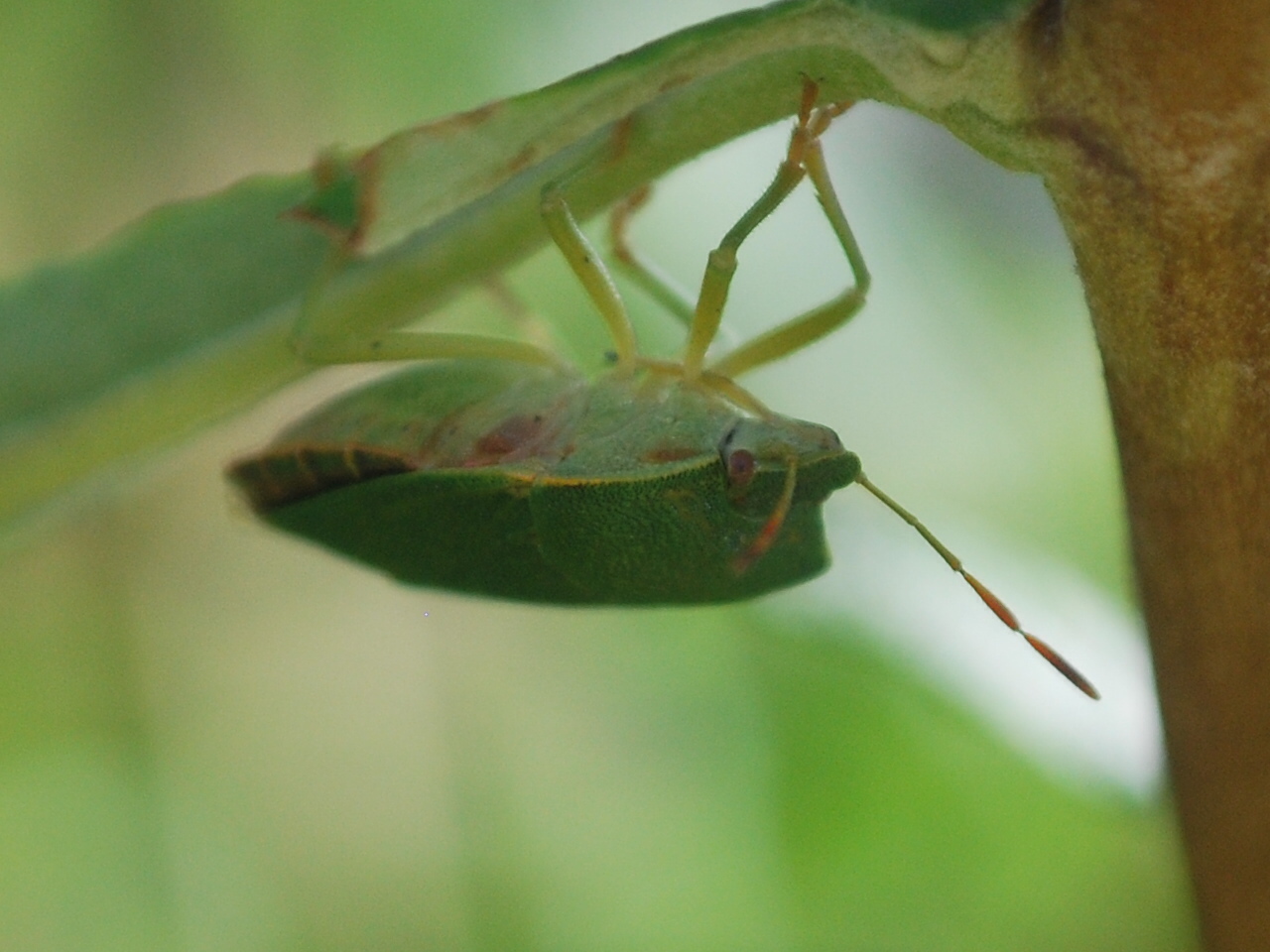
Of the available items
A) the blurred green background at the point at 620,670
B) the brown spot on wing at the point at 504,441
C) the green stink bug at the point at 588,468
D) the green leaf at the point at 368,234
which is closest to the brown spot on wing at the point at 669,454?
the green stink bug at the point at 588,468

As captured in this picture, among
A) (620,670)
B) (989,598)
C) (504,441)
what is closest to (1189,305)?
(989,598)

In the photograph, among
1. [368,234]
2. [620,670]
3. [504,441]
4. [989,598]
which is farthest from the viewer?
[620,670]

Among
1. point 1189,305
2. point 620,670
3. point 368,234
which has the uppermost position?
point 368,234

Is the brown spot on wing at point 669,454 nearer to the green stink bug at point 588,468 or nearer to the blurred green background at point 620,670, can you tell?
the green stink bug at point 588,468

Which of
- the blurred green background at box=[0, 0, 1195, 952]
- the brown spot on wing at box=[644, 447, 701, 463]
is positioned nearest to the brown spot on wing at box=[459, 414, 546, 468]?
the brown spot on wing at box=[644, 447, 701, 463]

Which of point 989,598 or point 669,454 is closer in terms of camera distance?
point 989,598

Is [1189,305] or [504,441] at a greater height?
[504,441]

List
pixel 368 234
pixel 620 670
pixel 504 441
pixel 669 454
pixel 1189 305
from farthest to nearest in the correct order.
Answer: pixel 620 670
pixel 504 441
pixel 669 454
pixel 368 234
pixel 1189 305

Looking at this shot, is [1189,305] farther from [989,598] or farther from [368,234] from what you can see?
[989,598]
